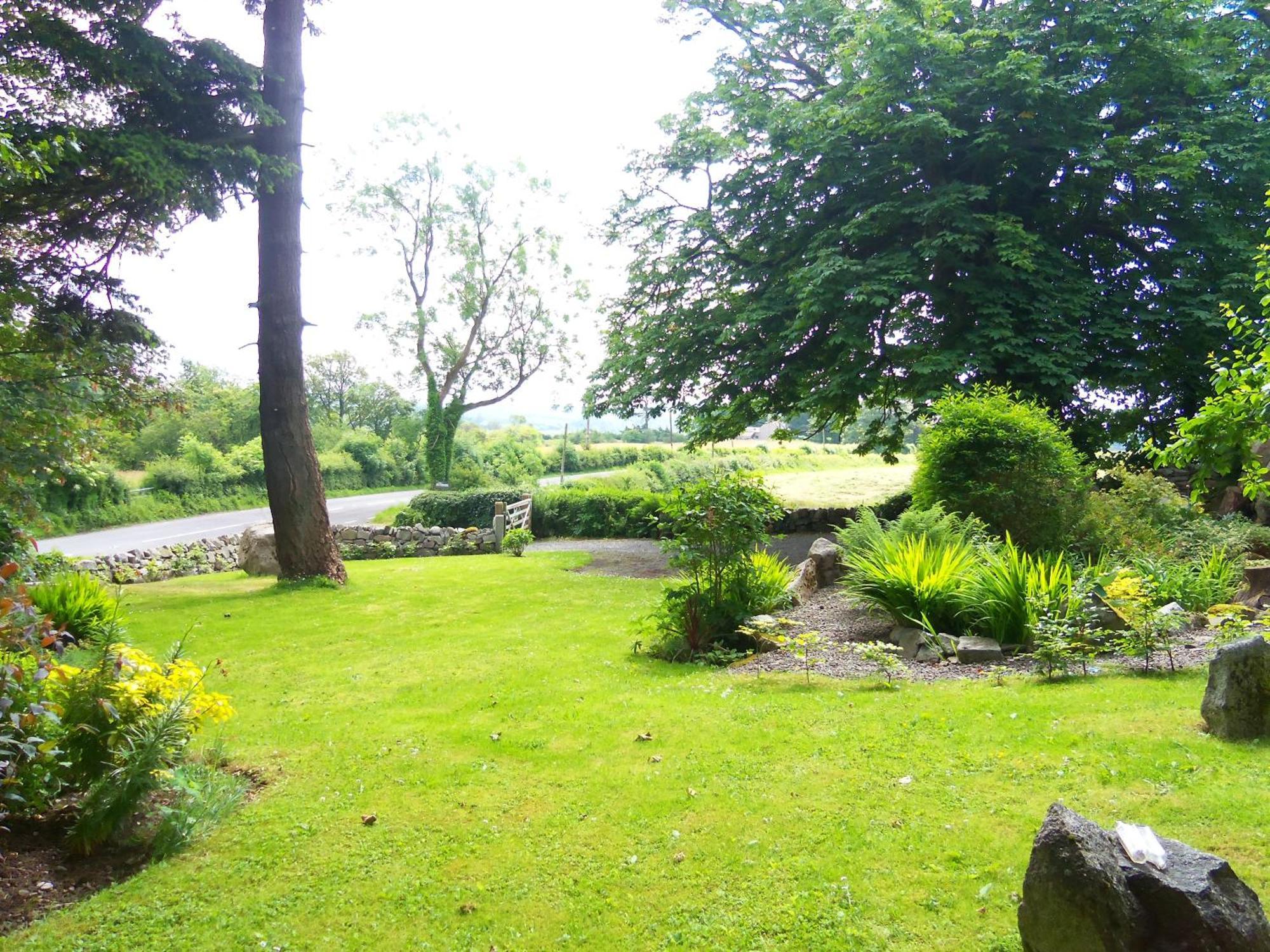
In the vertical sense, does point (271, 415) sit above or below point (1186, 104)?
below

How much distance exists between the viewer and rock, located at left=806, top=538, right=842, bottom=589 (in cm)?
918

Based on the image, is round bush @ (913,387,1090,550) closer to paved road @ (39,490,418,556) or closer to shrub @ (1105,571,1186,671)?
shrub @ (1105,571,1186,671)

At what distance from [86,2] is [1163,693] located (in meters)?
13.9

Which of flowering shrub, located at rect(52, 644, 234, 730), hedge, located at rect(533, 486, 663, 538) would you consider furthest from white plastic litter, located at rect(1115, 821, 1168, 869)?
hedge, located at rect(533, 486, 663, 538)

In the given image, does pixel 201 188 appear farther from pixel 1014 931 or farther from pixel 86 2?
pixel 1014 931

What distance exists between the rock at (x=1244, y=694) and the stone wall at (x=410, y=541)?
16.0 metres

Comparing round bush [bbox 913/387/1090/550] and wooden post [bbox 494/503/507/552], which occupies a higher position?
round bush [bbox 913/387/1090/550]

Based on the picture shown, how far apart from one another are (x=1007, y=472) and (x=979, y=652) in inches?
139

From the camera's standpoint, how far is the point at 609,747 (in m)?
4.55

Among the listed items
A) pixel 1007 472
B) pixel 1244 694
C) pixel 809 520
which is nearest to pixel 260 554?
pixel 809 520

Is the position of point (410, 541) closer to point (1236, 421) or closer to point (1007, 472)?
point (1007, 472)

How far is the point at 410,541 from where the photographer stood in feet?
61.1

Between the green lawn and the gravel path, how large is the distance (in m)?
6.62

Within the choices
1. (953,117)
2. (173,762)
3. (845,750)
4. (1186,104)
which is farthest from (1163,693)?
(1186,104)
